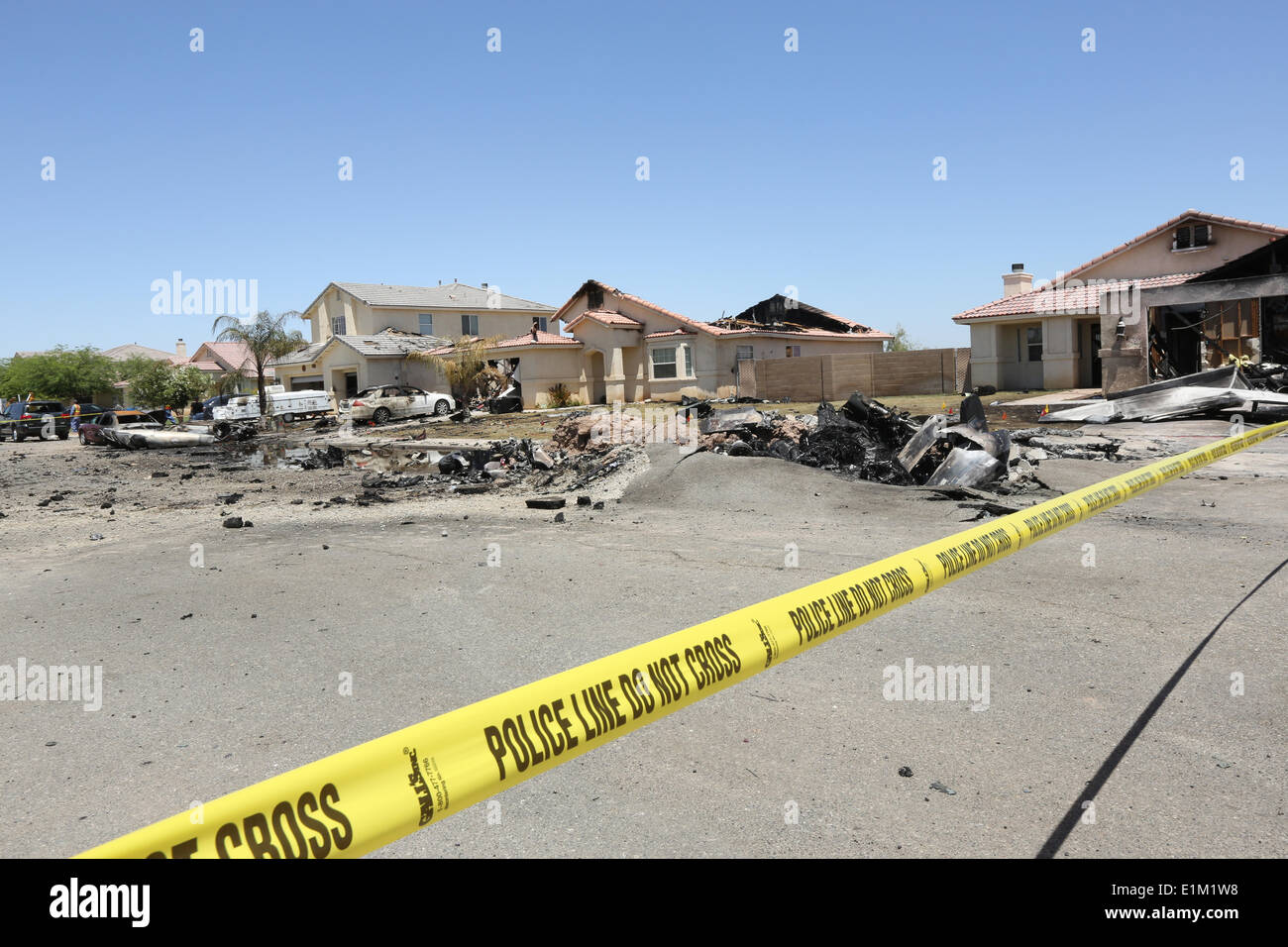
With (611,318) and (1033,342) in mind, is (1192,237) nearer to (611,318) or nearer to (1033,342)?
(1033,342)

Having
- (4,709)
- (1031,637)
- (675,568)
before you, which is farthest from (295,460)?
(1031,637)

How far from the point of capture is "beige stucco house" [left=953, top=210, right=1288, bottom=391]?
3266cm

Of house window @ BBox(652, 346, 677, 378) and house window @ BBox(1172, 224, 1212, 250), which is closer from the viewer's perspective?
house window @ BBox(1172, 224, 1212, 250)

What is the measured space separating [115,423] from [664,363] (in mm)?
22865

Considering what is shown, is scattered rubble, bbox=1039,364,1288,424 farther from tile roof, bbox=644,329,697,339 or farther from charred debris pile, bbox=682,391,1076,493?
tile roof, bbox=644,329,697,339

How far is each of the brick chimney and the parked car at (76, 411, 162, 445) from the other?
3707 centimetres

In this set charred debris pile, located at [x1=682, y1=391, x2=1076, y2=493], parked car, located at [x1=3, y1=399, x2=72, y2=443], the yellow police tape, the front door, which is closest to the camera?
the yellow police tape

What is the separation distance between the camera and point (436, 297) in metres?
58.1
